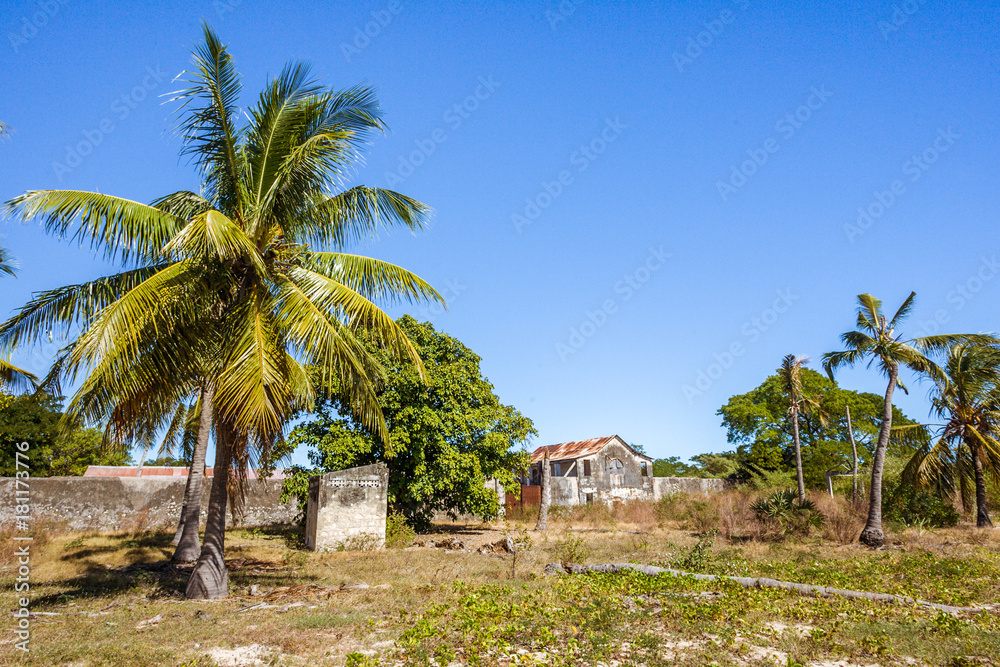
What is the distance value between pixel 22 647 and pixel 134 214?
524cm

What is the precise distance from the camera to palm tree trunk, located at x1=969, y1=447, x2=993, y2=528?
18516mm

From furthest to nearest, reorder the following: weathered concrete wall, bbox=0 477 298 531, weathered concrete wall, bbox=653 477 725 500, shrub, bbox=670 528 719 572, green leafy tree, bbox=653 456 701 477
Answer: green leafy tree, bbox=653 456 701 477
weathered concrete wall, bbox=653 477 725 500
weathered concrete wall, bbox=0 477 298 531
shrub, bbox=670 528 719 572

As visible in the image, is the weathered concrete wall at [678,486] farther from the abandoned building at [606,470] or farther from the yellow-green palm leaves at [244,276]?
the yellow-green palm leaves at [244,276]

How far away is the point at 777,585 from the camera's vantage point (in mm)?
9117

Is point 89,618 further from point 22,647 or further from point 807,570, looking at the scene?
point 807,570

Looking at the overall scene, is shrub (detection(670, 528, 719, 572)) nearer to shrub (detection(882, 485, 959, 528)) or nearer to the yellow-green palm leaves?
the yellow-green palm leaves

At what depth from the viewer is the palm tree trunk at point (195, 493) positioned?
1280cm

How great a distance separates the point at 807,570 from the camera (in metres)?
10.9

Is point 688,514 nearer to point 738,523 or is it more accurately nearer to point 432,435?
point 738,523

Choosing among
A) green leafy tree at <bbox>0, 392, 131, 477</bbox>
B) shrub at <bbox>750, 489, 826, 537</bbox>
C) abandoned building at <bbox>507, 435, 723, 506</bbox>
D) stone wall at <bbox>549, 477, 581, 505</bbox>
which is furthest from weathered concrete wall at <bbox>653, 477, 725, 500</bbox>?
green leafy tree at <bbox>0, 392, 131, 477</bbox>

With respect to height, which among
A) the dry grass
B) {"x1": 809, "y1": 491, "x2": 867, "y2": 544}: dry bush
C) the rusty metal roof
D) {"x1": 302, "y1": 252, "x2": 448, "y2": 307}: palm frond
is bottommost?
the dry grass

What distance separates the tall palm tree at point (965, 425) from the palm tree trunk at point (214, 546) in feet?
66.5

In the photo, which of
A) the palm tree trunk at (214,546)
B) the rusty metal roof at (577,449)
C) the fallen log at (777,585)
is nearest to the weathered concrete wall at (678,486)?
the rusty metal roof at (577,449)

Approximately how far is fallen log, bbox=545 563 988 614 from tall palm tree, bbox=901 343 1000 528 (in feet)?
42.2
